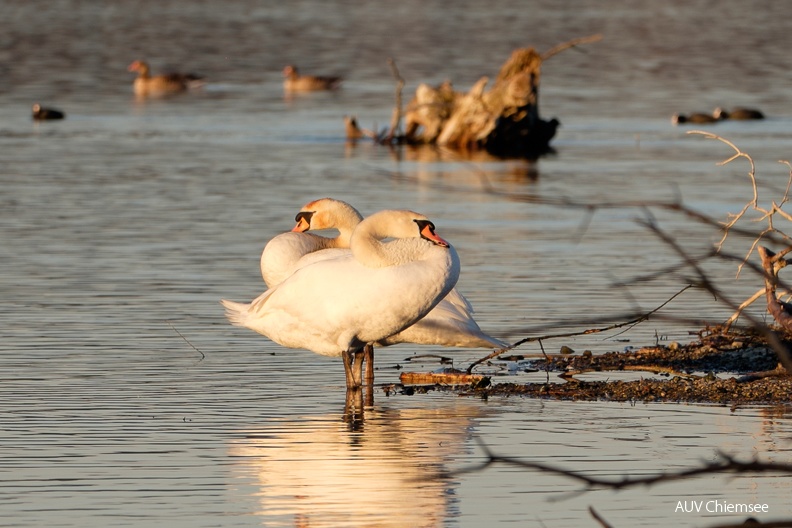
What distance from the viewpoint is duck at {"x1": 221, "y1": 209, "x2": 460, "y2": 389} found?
9.19 m

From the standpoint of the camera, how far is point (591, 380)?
1003 centimetres

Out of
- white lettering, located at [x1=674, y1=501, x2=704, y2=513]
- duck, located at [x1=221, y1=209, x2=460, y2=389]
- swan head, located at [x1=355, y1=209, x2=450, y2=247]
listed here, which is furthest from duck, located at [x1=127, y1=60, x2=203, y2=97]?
white lettering, located at [x1=674, y1=501, x2=704, y2=513]

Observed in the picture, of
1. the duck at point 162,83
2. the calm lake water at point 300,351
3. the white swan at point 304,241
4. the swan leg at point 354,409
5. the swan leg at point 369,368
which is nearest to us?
the calm lake water at point 300,351

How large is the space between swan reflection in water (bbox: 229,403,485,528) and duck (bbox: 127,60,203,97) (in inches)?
1212

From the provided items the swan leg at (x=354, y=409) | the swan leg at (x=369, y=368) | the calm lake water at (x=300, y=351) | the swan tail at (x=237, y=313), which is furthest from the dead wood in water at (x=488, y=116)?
the swan leg at (x=354, y=409)

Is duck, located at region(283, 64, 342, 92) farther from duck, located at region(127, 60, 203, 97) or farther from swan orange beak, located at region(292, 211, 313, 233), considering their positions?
swan orange beak, located at region(292, 211, 313, 233)

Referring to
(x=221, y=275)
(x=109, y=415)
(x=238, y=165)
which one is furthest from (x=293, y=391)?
(x=238, y=165)

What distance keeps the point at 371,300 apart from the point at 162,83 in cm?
3090

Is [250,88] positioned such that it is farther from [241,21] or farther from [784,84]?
[241,21]

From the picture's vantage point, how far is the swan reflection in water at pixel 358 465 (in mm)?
7078

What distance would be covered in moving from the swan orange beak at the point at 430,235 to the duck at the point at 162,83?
30.4 m

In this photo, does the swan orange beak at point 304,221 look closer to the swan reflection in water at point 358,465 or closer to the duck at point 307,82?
the swan reflection in water at point 358,465

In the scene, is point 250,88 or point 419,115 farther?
point 250,88

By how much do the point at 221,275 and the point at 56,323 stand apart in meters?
2.48
